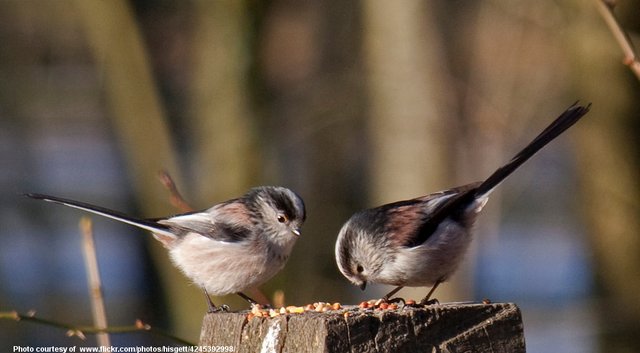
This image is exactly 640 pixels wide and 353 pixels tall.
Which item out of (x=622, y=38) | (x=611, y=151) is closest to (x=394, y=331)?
(x=622, y=38)

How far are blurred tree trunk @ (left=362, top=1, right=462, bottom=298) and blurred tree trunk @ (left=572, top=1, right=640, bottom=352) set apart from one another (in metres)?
1.22

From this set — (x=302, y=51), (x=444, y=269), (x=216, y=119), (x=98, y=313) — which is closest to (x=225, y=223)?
(x=444, y=269)

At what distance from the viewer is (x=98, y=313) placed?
331 centimetres

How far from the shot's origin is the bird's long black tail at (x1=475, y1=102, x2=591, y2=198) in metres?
4.32

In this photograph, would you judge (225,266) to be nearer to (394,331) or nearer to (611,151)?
(394,331)

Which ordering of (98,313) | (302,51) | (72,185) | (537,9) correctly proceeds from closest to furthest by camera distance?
(98,313), (537,9), (302,51), (72,185)

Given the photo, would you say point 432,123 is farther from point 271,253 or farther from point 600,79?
point 271,253

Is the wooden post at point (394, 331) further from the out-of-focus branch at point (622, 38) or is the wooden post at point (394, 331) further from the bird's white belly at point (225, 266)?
the bird's white belly at point (225, 266)

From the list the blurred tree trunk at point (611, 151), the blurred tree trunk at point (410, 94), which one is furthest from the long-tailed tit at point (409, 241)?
the blurred tree trunk at point (410, 94)

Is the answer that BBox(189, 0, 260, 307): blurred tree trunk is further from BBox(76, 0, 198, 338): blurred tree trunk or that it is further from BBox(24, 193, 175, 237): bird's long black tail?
BBox(24, 193, 175, 237): bird's long black tail

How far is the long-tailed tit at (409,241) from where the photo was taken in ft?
14.3

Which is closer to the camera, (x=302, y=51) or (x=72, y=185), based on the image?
(x=302, y=51)

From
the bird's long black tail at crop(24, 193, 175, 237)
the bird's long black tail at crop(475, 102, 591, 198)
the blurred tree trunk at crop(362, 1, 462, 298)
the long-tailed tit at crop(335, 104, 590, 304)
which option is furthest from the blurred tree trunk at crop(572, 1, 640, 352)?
the bird's long black tail at crop(24, 193, 175, 237)

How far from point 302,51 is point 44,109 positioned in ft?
11.9
